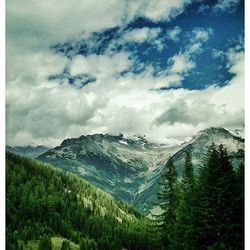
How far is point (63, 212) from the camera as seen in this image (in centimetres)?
13950

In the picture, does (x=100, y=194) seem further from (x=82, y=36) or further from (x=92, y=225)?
(x=82, y=36)

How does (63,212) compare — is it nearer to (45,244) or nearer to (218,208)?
(45,244)

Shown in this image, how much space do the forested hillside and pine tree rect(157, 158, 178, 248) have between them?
48707 mm

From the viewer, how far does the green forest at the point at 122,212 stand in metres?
26.4

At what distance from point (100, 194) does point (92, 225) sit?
169ft

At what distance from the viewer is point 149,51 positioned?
36531 mm

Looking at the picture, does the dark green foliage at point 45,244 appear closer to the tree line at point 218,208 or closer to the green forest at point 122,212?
the green forest at point 122,212

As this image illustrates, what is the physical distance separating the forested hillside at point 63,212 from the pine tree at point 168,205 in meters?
48.7

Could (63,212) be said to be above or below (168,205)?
below

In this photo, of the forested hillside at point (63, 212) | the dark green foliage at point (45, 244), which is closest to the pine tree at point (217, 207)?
the dark green foliage at point (45, 244)

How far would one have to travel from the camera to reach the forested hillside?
4200 inches

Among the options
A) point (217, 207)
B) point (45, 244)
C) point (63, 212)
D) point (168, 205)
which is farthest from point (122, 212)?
point (217, 207)

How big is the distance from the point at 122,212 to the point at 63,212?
1824 inches
